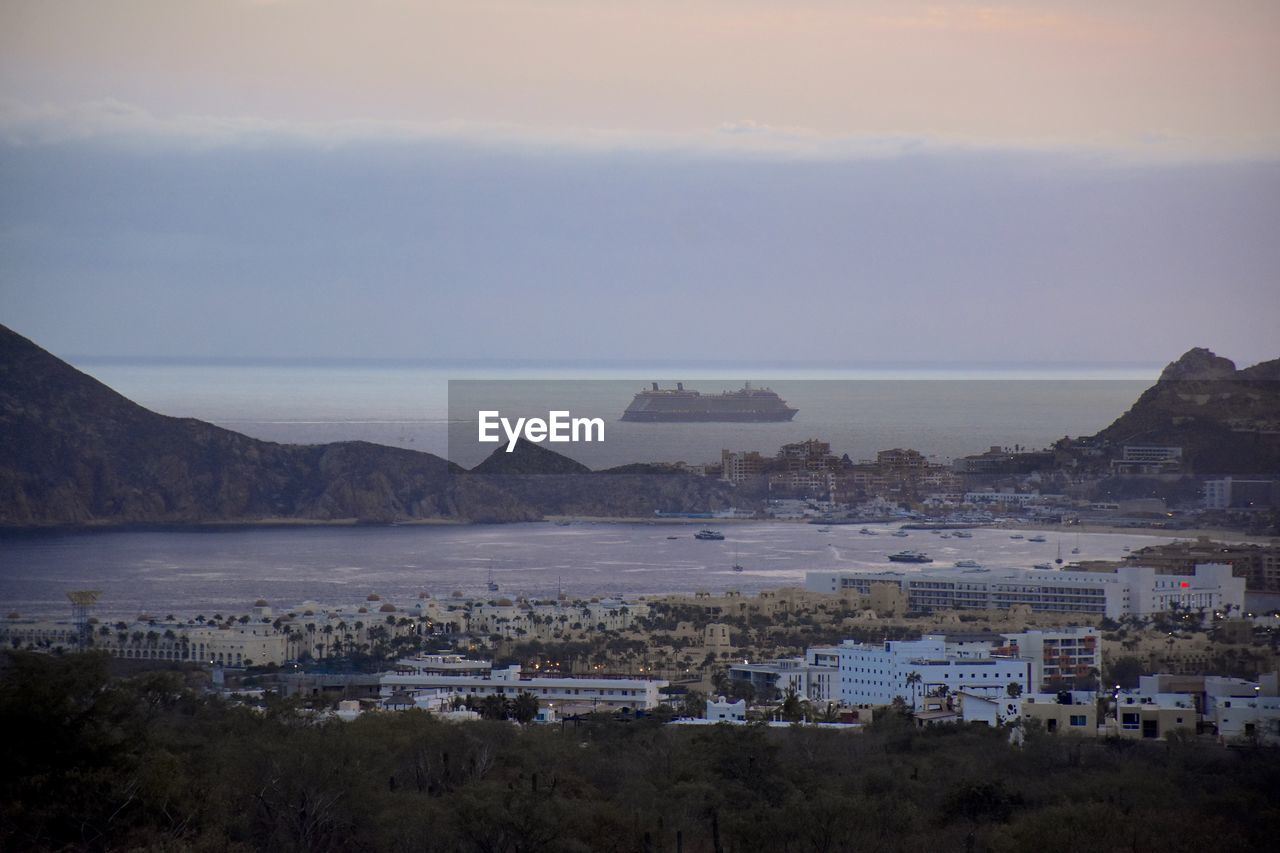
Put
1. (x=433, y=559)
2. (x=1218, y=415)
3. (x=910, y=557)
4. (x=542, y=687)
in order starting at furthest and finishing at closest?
(x=1218, y=415)
(x=433, y=559)
(x=910, y=557)
(x=542, y=687)

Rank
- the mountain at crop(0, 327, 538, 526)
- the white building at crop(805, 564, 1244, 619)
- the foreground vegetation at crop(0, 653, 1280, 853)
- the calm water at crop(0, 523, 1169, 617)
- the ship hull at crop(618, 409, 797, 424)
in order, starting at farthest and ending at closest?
the ship hull at crop(618, 409, 797, 424) → the mountain at crop(0, 327, 538, 526) → the calm water at crop(0, 523, 1169, 617) → the white building at crop(805, 564, 1244, 619) → the foreground vegetation at crop(0, 653, 1280, 853)

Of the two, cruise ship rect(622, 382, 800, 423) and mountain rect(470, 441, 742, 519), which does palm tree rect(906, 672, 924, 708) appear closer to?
mountain rect(470, 441, 742, 519)

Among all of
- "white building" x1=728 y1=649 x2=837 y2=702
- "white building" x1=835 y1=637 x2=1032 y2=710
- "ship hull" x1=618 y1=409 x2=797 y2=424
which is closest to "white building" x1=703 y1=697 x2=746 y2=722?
"white building" x1=728 y1=649 x2=837 y2=702

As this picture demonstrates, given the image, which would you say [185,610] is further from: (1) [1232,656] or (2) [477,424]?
(2) [477,424]

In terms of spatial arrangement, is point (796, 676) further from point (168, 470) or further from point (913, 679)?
point (168, 470)

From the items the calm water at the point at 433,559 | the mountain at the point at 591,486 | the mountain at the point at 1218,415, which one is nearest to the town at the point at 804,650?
the calm water at the point at 433,559

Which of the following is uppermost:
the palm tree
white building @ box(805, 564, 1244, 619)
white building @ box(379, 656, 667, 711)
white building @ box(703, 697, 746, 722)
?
white building @ box(805, 564, 1244, 619)

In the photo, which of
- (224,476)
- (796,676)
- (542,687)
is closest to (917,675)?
(796,676)
